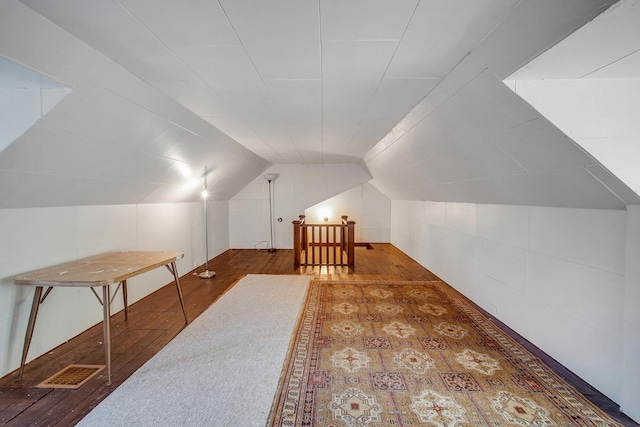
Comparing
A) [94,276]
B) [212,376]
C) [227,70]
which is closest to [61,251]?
[94,276]

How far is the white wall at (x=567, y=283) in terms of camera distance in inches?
65.8

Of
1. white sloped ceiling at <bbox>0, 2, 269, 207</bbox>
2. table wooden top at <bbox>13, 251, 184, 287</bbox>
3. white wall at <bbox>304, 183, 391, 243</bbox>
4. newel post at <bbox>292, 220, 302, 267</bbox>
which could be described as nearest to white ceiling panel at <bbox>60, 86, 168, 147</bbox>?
white sloped ceiling at <bbox>0, 2, 269, 207</bbox>

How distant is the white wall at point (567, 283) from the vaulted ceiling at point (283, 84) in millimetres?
212

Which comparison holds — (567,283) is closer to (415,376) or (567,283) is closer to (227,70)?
(415,376)

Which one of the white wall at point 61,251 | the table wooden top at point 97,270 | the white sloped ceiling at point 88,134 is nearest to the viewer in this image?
the white sloped ceiling at point 88,134

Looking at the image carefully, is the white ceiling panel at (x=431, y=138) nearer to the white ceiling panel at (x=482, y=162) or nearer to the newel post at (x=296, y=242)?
the white ceiling panel at (x=482, y=162)

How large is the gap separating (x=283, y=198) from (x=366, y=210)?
257 cm

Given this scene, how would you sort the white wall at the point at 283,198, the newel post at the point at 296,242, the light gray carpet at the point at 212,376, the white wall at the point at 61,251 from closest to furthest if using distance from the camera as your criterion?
the light gray carpet at the point at 212,376, the white wall at the point at 61,251, the newel post at the point at 296,242, the white wall at the point at 283,198

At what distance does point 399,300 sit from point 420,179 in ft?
5.76

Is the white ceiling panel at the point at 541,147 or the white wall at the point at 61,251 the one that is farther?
the white wall at the point at 61,251

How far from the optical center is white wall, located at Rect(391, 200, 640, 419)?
5.48ft

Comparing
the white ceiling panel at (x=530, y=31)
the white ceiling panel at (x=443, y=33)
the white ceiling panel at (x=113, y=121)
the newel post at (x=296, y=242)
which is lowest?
the newel post at (x=296, y=242)

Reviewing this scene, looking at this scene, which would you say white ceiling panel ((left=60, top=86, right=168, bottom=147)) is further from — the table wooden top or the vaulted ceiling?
the table wooden top

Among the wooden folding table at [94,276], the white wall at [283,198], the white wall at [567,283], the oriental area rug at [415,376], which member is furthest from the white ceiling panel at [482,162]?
the white wall at [283,198]
